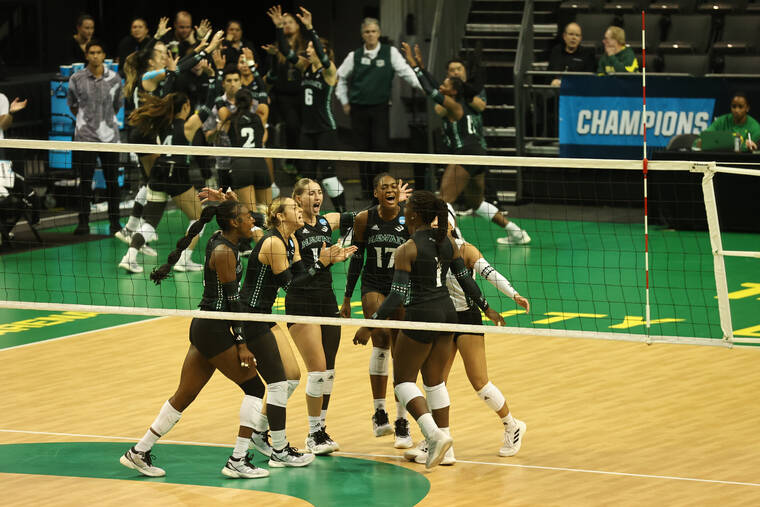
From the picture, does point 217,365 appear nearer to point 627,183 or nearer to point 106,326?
point 106,326

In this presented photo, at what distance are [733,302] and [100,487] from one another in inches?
320

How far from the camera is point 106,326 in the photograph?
14.2 m

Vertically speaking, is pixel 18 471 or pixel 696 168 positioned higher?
pixel 696 168

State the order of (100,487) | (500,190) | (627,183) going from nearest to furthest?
(100,487)
(627,183)
(500,190)

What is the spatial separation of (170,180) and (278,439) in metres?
7.61

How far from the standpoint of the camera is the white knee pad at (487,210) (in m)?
17.4

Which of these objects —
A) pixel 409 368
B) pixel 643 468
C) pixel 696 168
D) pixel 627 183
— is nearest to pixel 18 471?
pixel 409 368

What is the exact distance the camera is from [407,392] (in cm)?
913

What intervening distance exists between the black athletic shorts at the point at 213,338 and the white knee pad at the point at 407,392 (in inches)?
47.3

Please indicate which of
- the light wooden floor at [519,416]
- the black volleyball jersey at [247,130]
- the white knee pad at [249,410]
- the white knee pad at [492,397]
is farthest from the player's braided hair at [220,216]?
the black volleyball jersey at [247,130]

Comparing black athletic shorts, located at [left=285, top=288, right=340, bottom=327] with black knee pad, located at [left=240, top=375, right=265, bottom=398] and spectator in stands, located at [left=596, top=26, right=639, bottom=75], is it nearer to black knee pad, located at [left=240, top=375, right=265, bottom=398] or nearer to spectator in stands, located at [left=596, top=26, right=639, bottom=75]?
black knee pad, located at [left=240, top=375, right=265, bottom=398]

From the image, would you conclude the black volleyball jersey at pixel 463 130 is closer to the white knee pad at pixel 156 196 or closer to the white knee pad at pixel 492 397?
the white knee pad at pixel 156 196

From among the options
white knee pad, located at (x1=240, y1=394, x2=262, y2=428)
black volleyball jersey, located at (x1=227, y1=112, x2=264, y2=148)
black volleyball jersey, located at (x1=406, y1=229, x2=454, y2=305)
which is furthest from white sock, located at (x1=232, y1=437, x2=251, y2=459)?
black volleyball jersey, located at (x1=227, y1=112, x2=264, y2=148)

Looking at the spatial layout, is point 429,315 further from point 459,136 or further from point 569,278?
point 459,136
